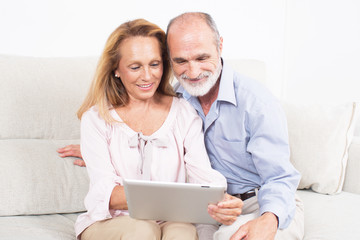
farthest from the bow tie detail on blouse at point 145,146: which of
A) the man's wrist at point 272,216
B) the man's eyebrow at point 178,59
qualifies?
the man's wrist at point 272,216

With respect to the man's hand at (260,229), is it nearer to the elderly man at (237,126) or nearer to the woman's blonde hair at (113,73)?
the elderly man at (237,126)

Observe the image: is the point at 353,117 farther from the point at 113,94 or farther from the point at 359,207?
the point at 113,94

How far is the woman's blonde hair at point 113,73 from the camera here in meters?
1.71

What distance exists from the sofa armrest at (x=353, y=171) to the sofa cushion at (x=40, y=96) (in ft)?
4.24

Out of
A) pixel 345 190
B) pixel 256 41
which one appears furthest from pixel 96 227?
pixel 256 41

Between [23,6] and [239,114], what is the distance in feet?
4.28

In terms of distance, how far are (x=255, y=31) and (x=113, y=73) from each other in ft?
4.90

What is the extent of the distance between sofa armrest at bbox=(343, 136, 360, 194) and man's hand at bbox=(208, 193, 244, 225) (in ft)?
3.15

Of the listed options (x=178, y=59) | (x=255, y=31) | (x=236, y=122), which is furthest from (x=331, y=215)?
(x=255, y=31)

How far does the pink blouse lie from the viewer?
1635 millimetres

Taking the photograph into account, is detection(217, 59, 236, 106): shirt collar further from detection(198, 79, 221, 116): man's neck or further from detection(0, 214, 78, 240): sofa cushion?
detection(0, 214, 78, 240): sofa cushion

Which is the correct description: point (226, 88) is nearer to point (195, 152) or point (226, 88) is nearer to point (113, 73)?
point (195, 152)

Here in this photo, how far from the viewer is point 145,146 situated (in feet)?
5.48

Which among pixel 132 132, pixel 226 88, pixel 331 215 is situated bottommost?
pixel 331 215
